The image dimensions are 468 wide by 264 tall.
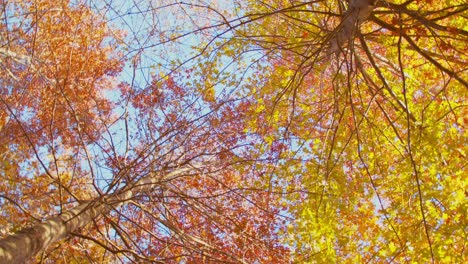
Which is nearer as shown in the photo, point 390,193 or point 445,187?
point 445,187

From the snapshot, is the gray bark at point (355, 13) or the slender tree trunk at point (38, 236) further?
the gray bark at point (355, 13)

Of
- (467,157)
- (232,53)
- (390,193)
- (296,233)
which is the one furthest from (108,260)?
(467,157)

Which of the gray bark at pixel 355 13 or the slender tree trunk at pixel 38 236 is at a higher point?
the gray bark at pixel 355 13

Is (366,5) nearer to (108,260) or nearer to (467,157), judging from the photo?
(467,157)

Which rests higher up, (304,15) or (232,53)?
(304,15)

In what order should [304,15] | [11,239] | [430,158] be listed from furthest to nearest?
[304,15], [430,158], [11,239]

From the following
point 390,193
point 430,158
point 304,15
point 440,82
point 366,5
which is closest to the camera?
point 366,5

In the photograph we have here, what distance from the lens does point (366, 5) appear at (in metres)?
Result: 3.47

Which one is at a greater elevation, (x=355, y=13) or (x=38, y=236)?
(x=355, y=13)

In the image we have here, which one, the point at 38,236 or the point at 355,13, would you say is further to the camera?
the point at 355,13

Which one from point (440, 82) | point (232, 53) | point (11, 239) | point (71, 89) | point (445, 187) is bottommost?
point (11, 239)

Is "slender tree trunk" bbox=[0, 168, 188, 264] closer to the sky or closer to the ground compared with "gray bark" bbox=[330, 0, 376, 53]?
closer to the ground

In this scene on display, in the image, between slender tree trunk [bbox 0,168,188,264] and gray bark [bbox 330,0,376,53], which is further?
gray bark [bbox 330,0,376,53]

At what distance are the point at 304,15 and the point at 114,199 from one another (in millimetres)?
4434
